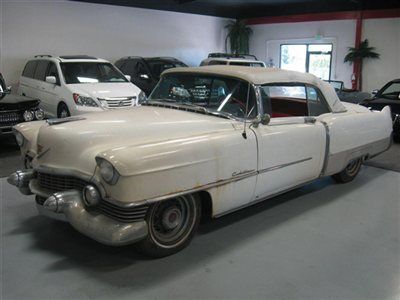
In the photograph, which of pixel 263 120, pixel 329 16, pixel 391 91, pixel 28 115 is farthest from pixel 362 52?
pixel 263 120

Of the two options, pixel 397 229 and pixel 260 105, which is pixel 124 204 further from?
pixel 397 229

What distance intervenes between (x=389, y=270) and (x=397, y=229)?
3.05 feet

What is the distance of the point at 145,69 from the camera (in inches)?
458

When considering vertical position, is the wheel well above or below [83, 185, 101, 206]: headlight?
below

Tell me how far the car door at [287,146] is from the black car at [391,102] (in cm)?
417

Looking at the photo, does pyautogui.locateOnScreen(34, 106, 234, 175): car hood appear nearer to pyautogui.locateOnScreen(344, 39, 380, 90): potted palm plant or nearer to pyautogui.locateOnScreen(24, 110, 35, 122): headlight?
pyautogui.locateOnScreen(24, 110, 35, 122): headlight

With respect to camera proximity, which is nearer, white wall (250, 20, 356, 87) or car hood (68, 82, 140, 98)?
car hood (68, 82, 140, 98)

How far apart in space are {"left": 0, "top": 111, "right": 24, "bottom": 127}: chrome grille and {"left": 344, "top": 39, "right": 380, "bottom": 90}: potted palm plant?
11.9 m

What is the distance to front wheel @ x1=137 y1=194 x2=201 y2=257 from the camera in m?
3.23

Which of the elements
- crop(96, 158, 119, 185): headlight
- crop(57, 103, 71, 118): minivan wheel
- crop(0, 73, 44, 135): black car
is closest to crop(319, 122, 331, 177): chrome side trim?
crop(96, 158, 119, 185): headlight

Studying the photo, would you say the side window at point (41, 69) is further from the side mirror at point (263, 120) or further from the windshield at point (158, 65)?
the side mirror at point (263, 120)

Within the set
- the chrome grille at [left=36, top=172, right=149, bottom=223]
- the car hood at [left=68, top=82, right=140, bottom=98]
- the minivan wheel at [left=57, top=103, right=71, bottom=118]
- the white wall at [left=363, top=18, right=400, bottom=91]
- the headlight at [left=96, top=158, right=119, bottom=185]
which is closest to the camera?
the headlight at [left=96, top=158, right=119, bottom=185]

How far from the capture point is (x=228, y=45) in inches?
728

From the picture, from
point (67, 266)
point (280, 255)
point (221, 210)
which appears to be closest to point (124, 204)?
point (67, 266)
